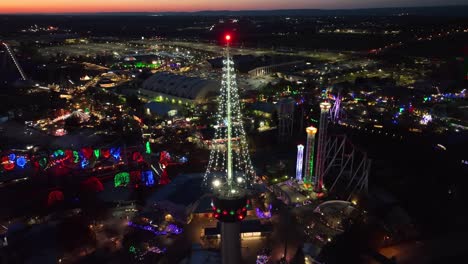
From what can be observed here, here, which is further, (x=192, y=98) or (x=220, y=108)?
(x=192, y=98)

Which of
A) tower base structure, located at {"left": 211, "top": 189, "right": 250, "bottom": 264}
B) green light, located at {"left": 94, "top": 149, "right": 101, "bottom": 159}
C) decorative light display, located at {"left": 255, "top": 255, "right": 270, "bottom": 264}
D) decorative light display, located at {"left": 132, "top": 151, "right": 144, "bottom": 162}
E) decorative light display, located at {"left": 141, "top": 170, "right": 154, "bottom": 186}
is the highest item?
tower base structure, located at {"left": 211, "top": 189, "right": 250, "bottom": 264}

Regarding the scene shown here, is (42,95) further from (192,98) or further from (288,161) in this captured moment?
(288,161)

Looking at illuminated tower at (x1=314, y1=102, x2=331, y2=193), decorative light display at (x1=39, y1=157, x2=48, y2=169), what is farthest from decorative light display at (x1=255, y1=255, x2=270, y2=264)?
decorative light display at (x1=39, y1=157, x2=48, y2=169)

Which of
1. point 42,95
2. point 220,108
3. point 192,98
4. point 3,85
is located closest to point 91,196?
point 220,108

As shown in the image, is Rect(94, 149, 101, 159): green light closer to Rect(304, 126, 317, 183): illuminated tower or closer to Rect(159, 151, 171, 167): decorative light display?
Rect(159, 151, 171, 167): decorative light display

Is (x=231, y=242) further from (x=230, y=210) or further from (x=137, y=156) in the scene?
(x=137, y=156)

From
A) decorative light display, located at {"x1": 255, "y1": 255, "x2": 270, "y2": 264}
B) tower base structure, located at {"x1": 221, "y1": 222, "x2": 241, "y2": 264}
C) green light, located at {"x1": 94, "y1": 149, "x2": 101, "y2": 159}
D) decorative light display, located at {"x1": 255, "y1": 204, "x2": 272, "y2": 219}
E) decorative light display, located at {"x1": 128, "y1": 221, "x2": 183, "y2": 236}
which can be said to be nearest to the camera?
tower base structure, located at {"x1": 221, "y1": 222, "x2": 241, "y2": 264}
